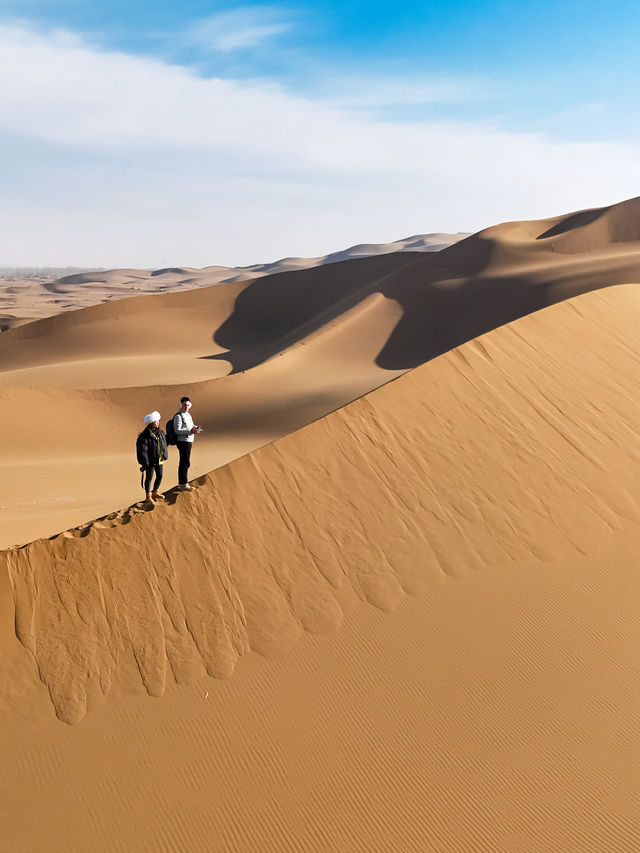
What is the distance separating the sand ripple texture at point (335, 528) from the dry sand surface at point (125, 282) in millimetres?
43685

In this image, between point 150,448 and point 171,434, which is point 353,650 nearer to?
point 150,448

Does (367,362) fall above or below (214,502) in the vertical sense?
above

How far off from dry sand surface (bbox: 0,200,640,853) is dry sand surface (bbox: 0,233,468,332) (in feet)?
144

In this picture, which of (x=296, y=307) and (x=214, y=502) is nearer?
(x=214, y=502)

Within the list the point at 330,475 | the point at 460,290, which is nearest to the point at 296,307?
the point at 460,290

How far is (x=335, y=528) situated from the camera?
6.49 meters

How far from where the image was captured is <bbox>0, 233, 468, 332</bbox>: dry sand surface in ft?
247

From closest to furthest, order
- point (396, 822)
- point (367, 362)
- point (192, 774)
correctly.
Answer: point (396, 822)
point (192, 774)
point (367, 362)

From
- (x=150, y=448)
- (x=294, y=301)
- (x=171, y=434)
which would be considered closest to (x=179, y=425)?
(x=171, y=434)

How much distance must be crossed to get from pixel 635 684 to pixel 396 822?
2081 millimetres

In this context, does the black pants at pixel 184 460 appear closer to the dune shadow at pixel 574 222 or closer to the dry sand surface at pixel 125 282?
the dune shadow at pixel 574 222

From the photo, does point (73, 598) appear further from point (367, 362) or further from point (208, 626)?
point (367, 362)

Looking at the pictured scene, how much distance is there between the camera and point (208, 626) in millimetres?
5562

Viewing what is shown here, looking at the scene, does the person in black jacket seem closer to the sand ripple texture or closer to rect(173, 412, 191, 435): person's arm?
rect(173, 412, 191, 435): person's arm
